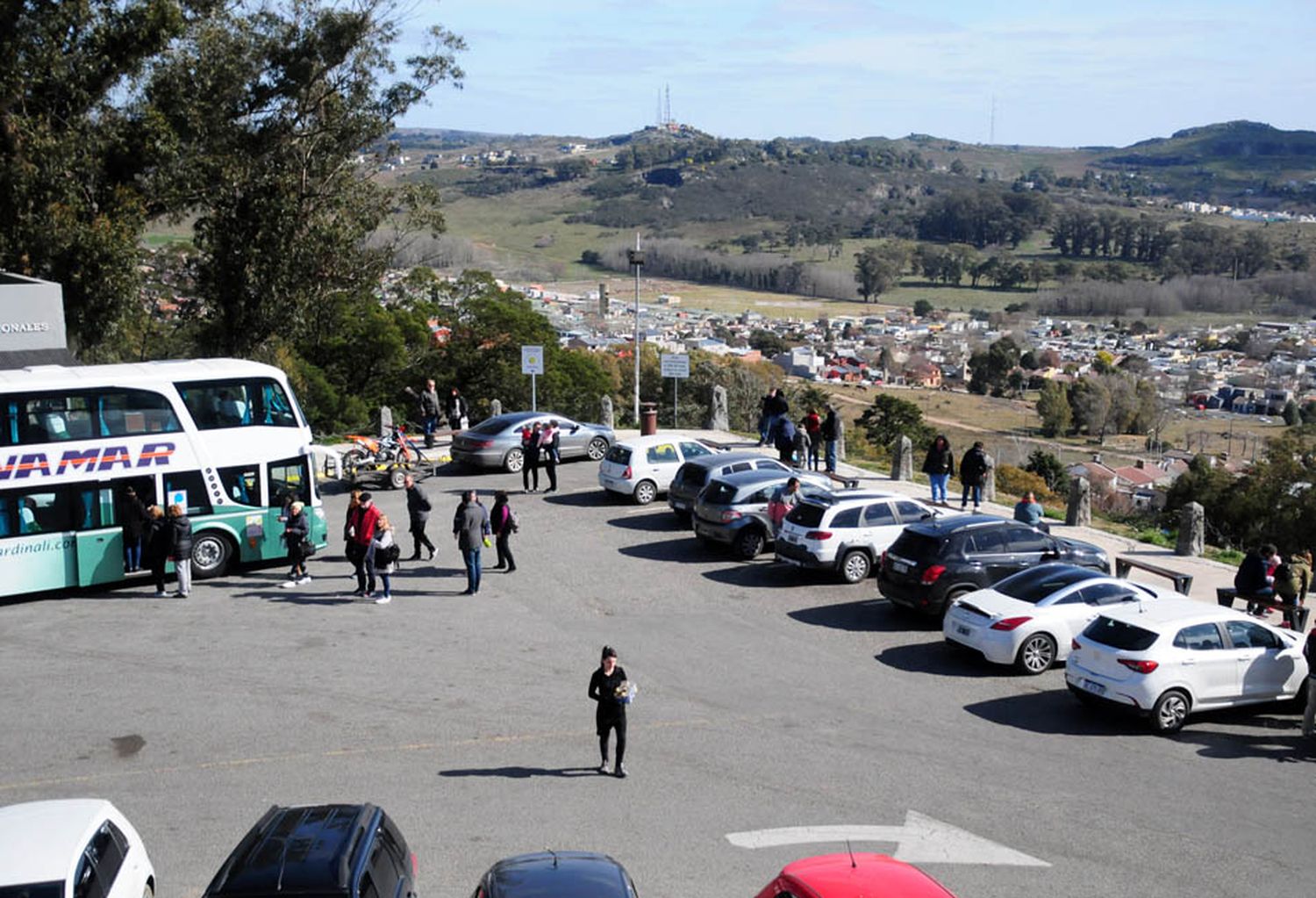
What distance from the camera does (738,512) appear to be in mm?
21734

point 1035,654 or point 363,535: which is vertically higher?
point 363,535

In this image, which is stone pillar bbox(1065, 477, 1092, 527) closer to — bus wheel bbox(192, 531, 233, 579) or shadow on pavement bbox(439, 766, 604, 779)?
shadow on pavement bbox(439, 766, 604, 779)

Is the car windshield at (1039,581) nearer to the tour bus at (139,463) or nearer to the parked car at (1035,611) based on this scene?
the parked car at (1035,611)

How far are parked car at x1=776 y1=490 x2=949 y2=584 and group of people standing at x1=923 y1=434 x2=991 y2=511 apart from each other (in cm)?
468

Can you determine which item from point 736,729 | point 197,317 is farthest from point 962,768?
point 197,317

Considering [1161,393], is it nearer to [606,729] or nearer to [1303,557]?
[1303,557]

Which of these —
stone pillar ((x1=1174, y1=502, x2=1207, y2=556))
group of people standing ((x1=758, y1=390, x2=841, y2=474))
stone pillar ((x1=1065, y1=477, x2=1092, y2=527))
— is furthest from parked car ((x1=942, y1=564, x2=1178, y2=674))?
group of people standing ((x1=758, y1=390, x2=841, y2=474))

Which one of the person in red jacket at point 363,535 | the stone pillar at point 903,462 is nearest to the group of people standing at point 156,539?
the person in red jacket at point 363,535

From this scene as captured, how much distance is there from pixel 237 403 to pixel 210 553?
2539mm

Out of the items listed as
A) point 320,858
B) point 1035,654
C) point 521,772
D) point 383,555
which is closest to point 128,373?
point 383,555

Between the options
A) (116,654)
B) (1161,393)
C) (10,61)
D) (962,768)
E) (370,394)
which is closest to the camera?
(962,768)

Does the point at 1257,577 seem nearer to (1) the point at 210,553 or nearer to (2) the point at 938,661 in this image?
(2) the point at 938,661

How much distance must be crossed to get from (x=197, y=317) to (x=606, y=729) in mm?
30544

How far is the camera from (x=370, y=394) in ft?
167
